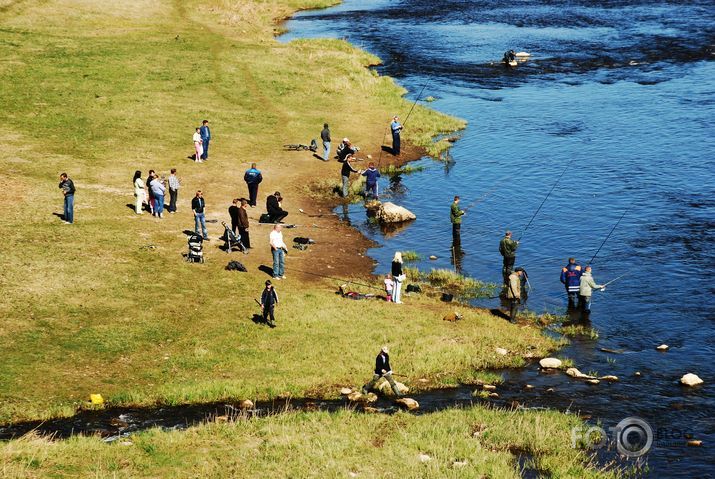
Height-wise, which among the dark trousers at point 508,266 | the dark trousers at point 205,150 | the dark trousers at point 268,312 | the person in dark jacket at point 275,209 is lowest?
the dark trousers at point 268,312

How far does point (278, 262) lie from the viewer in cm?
3158

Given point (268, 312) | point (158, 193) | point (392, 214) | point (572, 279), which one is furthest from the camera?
point (392, 214)

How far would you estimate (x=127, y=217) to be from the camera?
3722 centimetres

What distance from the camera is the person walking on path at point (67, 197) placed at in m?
34.3

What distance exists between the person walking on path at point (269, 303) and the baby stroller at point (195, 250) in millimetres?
5936

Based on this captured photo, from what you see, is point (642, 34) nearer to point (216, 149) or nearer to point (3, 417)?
point (216, 149)

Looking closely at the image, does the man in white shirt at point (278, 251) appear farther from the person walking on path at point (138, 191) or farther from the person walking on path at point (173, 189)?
the person walking on path at point (138, 191)

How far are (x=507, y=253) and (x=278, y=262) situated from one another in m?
9.23

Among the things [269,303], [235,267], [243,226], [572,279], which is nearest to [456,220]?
[572,279]

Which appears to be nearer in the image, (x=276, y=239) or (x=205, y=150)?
(x=276, y=239)

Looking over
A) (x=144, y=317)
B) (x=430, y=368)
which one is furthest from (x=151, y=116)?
(x=430, y=368)

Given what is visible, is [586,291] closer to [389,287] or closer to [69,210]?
[389,287]

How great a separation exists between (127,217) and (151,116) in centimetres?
1796

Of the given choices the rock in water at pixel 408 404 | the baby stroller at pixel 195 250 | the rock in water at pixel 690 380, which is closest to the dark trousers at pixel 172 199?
the baby stroller at pixel 195 250
